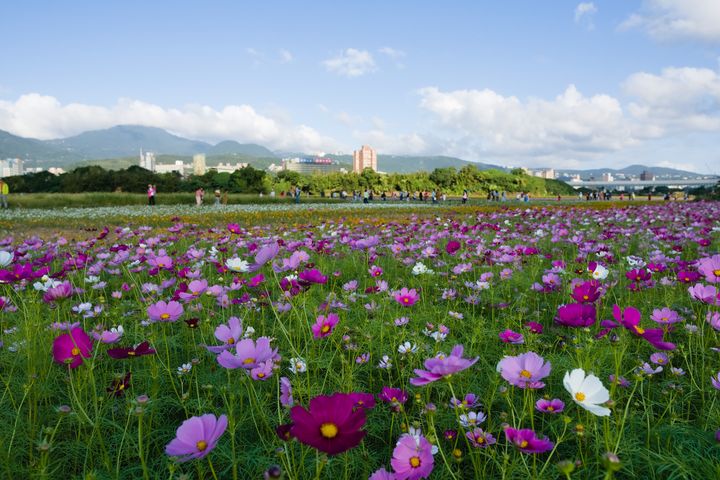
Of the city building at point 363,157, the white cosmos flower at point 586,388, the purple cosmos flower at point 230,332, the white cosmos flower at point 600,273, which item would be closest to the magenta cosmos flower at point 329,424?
the white cosmos flower at point 586,388

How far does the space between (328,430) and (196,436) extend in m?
0.26

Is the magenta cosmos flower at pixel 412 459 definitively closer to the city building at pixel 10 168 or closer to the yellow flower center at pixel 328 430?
the yellow flower center at pixel 328 430

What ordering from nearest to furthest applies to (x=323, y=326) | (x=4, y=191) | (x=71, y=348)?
(x=71, y=348), (x=323, y=326), (x=4, y=191)

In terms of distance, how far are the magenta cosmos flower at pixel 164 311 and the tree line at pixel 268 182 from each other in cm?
3877

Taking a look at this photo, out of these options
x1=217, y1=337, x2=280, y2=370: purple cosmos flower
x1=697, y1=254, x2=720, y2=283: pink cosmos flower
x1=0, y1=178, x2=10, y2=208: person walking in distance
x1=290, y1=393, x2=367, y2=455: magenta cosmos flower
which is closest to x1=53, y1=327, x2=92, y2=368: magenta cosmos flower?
x1=217, y1=337, x2=280, y2=370: purple cosmos flower

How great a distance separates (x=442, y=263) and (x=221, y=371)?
1.82 m

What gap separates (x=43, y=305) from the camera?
2467mm

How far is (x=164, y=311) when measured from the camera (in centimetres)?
141

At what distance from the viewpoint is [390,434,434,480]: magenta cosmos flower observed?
29.3 inches

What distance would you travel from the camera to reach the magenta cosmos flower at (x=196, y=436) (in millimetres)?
714

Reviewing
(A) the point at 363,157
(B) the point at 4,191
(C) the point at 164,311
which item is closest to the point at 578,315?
(C) the point at 164,311

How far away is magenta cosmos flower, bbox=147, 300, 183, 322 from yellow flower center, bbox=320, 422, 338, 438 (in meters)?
0.87

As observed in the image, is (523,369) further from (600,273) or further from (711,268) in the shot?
(600,273)

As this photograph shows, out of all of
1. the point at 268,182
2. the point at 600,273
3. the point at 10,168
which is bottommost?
the point at 600,273
